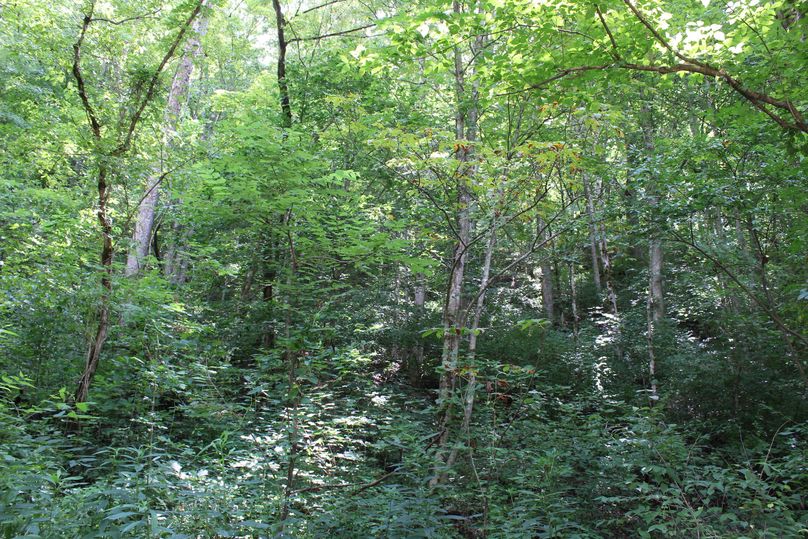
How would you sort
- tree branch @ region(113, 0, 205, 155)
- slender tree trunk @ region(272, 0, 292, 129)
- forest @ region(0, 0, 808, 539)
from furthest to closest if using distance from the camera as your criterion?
slender tree trunk @ region(272, 0, 292, 129)
tree branch @ region(113, 0, 205, 155)
forest @ region(0, 0, 808, 539)

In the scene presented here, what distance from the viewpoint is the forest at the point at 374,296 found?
3553mm

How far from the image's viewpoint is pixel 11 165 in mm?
6695

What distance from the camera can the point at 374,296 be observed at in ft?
32.8

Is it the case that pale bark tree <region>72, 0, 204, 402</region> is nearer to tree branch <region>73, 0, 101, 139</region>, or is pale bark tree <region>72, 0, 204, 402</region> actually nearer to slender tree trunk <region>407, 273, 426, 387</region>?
tree branch <region>73, 0, 101, 139</region>

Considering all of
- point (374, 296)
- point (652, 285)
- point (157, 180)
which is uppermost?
point (157, 180)

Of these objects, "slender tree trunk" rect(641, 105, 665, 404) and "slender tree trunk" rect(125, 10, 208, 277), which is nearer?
"slender tree trunk" rect(125, 10, 208, 277)

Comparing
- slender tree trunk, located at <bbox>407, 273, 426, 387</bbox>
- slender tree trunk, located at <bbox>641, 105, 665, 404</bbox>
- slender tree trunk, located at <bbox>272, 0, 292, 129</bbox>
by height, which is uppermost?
slender tree trunk, located at <bbox>272, 0, 292, 129</bbox>

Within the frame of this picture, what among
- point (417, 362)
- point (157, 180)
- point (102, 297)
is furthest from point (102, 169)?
point (417, 362)

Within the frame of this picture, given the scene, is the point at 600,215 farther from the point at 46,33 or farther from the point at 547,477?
the point at 46,33

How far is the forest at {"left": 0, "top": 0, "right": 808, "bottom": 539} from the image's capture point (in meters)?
3.55

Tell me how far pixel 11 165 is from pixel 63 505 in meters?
5.60

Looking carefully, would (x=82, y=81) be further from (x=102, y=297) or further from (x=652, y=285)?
(x=652, y=285)

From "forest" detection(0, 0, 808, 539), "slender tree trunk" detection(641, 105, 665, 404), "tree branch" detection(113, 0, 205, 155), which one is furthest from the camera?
"slender tree trunk" detection(641, 105, 665, 404)

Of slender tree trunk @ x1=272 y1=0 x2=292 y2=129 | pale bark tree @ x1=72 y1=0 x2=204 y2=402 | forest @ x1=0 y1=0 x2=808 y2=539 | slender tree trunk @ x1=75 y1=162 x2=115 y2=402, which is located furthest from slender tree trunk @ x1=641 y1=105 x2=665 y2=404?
slender tree trunk @ x1=75 y1=162 x2=115 y2=402
